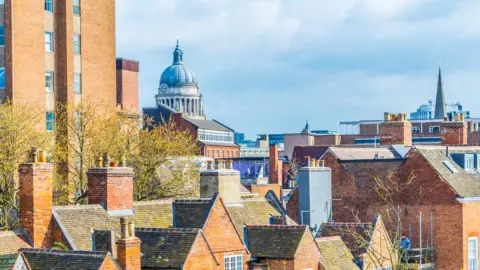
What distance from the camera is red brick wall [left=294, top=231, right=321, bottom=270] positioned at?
40.4m

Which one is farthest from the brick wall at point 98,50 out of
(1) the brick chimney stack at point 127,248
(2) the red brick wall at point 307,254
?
(1) the brick chimney stack at point 127,248

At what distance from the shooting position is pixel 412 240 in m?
55.3

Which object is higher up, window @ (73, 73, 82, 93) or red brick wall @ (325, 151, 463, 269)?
window @ (73, 73, 82, 93)

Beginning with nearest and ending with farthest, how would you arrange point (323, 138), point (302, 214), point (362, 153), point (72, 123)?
point (302, 214) < point (362, 153) < point (72, 123) < point (323, 138)

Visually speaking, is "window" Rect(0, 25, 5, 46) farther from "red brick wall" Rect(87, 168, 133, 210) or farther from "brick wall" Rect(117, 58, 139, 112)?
"red brick wall" Rect(87, 168, 133, 210)

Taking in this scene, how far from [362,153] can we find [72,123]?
21.2 metres

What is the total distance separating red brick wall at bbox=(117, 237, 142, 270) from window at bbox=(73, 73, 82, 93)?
5355 cm

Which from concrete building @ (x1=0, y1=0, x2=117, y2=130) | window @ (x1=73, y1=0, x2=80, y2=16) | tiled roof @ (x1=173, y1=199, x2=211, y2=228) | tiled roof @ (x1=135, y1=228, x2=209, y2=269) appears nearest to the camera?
tiled roof @ (x1=135, y1=228, x2=209, y2=269)

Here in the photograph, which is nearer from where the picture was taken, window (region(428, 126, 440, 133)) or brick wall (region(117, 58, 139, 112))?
brick wall (region(117, 58, 139, 112))

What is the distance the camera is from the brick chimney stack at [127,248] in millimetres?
32938

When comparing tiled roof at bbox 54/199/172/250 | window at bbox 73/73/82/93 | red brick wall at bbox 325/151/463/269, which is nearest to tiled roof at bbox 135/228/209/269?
tiled roof at bbox 54/199/172/250

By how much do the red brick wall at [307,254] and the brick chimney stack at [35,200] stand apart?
9362 mm

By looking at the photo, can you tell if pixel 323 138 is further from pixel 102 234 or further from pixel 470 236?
pixel 102 234

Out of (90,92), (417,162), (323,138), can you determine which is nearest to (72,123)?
(90,92)
